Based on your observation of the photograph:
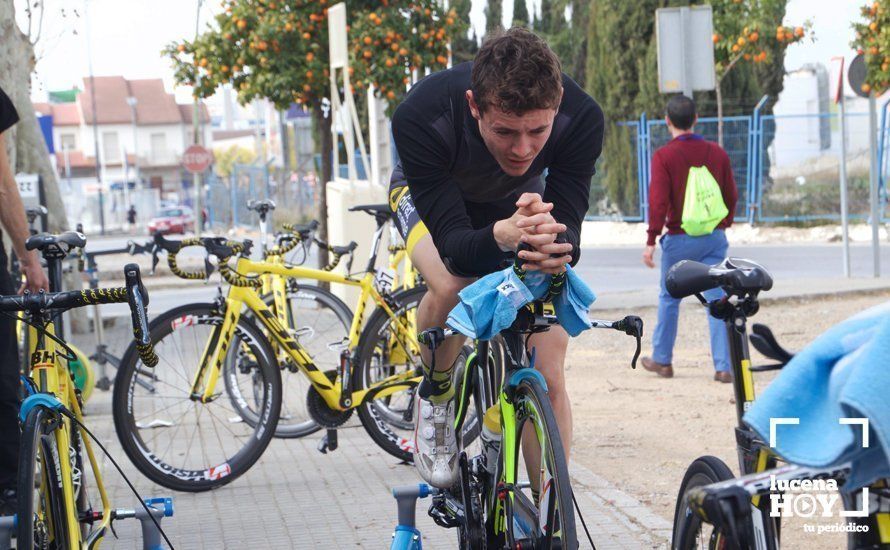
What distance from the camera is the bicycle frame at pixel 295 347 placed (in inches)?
254

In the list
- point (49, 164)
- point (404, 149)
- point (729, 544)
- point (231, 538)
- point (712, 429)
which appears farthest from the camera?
point (49, 164)

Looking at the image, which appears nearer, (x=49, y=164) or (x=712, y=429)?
(x=712, y=429)

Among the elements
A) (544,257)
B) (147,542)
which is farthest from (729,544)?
(147,542)

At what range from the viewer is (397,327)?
6832 millimetres

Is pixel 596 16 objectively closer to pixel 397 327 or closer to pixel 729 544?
pixel 397 327

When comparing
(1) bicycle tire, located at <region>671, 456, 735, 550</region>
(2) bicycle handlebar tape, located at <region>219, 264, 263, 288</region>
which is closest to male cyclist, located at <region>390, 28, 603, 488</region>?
(1) bicycle tire, located at <region>671, 456, 735, 550</region>

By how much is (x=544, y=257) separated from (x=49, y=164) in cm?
1146

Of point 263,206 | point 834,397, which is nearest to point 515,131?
point 834,397

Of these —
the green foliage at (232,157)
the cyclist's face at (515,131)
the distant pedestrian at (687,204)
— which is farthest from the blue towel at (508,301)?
the green foliage at (232,157)

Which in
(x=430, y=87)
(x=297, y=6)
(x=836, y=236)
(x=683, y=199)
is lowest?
(x=836, y=236)

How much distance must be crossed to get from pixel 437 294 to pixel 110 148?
122 metres

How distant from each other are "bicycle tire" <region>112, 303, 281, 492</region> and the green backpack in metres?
3.76

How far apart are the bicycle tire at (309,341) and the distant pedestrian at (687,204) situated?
8.88ft

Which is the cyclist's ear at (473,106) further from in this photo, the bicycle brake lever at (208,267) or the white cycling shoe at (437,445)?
the bicycle brake lever at (208,267)
